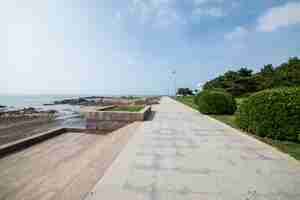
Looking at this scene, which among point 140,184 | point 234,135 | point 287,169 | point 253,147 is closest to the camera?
point 140,184

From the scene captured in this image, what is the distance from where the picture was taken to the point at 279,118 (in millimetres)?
5504

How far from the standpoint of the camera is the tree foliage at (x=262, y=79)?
1094 inches

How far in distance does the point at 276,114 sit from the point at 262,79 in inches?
1459

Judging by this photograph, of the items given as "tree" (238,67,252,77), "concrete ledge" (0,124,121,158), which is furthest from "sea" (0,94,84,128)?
"tree" (238,67,252,77)

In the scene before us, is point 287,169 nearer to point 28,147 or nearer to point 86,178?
point 86,178

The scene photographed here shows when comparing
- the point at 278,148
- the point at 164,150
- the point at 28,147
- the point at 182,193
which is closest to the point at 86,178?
the point at 182,193

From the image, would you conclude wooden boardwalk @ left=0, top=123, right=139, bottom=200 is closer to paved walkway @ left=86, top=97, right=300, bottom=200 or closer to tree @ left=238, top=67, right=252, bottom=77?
paved walkway @ left=86, top=97, right=300, bottom=200

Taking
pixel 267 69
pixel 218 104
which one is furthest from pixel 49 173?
pixel 267 69

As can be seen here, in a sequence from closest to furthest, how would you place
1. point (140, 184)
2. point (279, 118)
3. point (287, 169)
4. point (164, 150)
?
point (140, 184)
point (287, 169)
point (164, 150)
point (279, 118)

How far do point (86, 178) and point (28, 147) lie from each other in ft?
12.5

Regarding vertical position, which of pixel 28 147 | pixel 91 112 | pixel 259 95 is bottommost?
pixel 28 147

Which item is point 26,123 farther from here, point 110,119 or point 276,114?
point 276,114

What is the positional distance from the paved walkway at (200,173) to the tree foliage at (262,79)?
21067 mm

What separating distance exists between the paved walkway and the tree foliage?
21.1 metres
